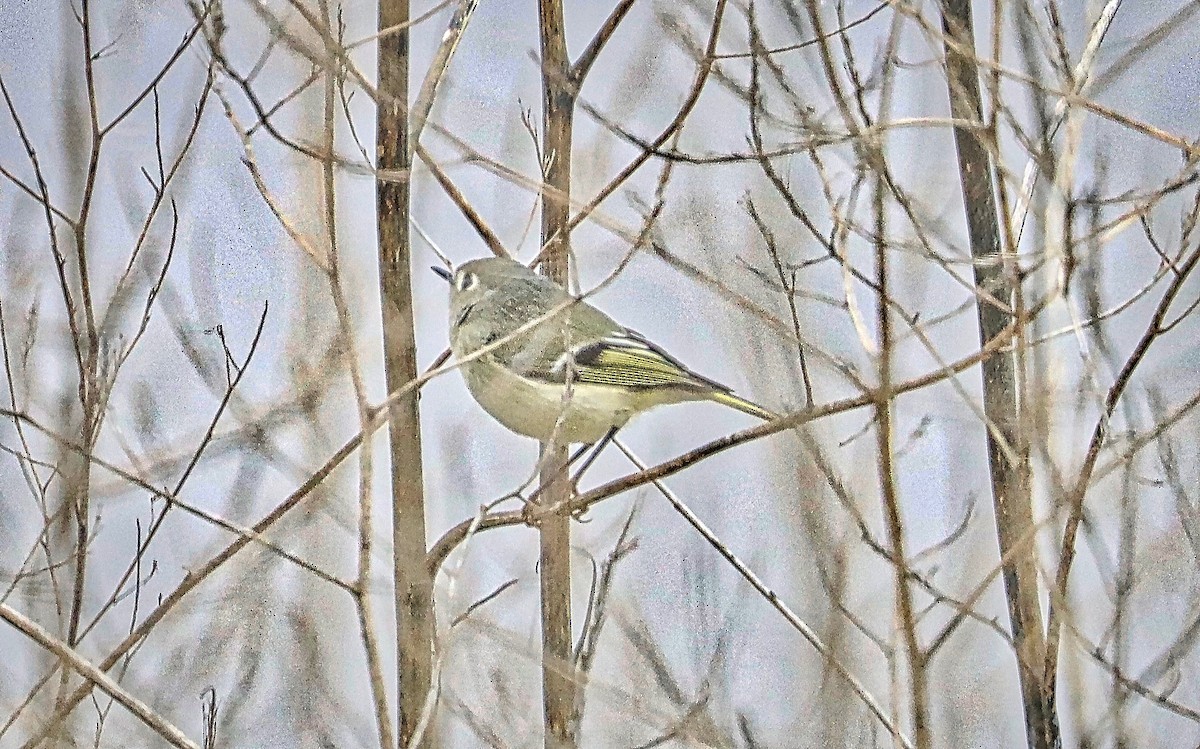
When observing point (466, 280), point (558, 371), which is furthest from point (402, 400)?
point (466, 280)

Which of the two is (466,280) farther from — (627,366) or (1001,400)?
(1001,400)

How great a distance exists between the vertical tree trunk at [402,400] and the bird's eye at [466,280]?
68 centimetres

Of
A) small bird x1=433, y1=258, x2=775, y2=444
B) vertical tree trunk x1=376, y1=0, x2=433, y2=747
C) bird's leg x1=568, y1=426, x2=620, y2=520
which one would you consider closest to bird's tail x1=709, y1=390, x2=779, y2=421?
small bird x1=433, y1=258, x2=775, y2=444

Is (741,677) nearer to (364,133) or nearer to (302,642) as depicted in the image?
(302,642)

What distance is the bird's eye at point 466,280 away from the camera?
6.49 ft

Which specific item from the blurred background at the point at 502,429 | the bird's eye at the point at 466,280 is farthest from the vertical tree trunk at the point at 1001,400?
the bird's eye at the point at 466,280

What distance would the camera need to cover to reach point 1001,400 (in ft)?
4.79

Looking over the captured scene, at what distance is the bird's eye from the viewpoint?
6.49 ft

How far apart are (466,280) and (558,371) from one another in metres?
0.32

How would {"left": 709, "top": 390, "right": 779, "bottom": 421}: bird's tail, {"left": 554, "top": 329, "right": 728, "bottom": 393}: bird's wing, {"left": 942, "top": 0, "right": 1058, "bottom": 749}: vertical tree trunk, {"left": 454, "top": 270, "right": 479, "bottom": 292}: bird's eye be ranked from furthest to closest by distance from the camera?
{"left": 454, "top": 270, "right": 479, "bottom": 292}: bird's eye
{"left": 554, "top": 329, "right": 728, "bottom": 393}: bird's wing
{"left": 709, "top": 390, "right": 779, "bottom": 421}: bird's tail
{"left": 942, "top": 0, "right": 1058, "bottom": 749}: vertical tree trunk

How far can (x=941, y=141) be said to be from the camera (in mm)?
1872

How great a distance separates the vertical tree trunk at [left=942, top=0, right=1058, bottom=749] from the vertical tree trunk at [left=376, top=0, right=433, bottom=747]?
0.61 metres

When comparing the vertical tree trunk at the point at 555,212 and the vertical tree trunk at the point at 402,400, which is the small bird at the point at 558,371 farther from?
the vertical tree trunk at the point at 402,400

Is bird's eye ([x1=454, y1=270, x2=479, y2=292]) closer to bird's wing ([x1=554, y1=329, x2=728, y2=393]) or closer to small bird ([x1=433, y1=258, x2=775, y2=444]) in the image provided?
small bird ([x1=433, y1=258, x2=775, y2=444])
